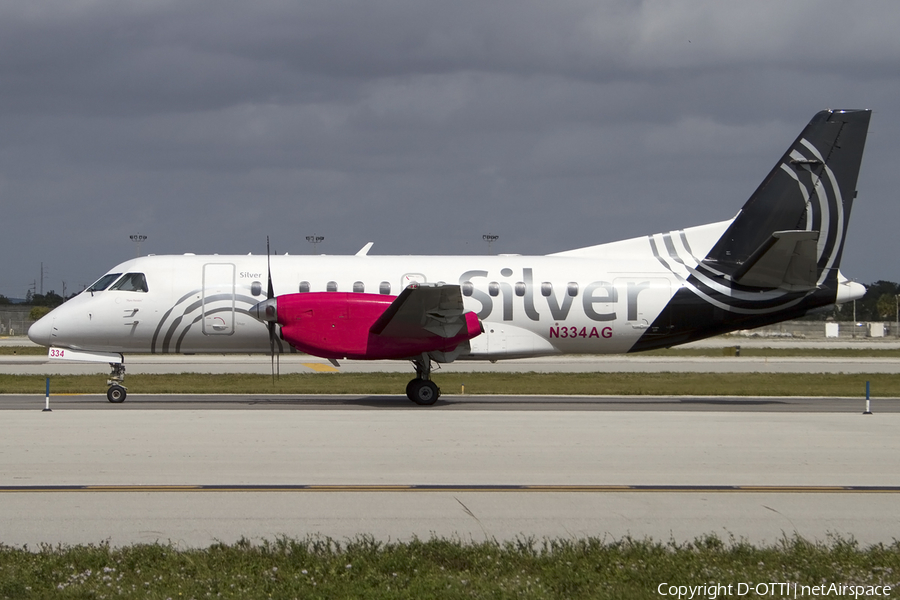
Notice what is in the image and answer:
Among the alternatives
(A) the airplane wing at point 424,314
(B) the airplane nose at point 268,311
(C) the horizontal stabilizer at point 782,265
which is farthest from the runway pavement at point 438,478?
(C) the horizontal stabilizer at point 782,265

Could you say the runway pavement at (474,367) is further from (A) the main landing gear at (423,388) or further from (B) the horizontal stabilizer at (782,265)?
(B) the horizontal stabilizer at (782,265)

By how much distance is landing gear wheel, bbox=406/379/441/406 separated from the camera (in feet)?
69.5

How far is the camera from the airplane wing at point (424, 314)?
19656 mm

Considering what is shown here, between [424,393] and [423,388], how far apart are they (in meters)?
0.13

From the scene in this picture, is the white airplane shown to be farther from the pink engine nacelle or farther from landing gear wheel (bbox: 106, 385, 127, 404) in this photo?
the pink engine nacelle

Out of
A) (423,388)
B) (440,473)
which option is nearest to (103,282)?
(423,388)

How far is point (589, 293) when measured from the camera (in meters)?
22.6

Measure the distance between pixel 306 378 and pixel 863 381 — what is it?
832 inches

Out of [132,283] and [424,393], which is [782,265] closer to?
[424,393]

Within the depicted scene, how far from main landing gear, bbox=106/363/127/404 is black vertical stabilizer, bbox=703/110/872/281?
15.7 metres

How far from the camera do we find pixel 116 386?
2138cm

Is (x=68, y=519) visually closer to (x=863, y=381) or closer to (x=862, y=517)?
(x=862, y=517)

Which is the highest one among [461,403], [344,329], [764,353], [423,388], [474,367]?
[344,329]

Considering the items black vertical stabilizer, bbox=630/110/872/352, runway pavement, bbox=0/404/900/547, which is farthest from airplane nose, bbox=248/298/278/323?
black vertical stabilizer, bbox=630/110/872/352
